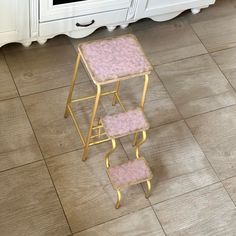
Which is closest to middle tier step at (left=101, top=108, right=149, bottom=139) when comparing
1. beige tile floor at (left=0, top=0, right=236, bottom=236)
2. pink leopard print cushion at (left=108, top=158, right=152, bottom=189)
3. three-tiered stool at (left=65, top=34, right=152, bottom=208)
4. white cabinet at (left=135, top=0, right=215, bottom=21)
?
three-tiered stool at (left=65, top=34, right=152, bottom=208)

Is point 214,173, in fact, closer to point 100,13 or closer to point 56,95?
point 56,95

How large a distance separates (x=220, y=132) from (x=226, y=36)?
726mm

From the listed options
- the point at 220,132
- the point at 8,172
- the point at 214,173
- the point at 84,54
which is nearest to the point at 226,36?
the point at 220,132

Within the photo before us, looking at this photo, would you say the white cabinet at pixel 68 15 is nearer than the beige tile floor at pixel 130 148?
No

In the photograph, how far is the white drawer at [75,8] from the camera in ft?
7.32

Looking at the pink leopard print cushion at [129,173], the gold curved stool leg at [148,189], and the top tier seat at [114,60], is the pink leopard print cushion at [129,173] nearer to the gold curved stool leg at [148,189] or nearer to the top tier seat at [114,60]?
the gold curved stool leg at [148,189]

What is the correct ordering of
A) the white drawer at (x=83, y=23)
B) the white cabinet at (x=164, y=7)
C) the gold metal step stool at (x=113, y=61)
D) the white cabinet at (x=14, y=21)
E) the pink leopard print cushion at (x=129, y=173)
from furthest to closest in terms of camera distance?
the white cabinet at (x=164, y=7) < the white drawer at (x=83, y=23) < the white cabinet at (x=14, y=21) < the pink leopard print cushion at (x=129, y=173) < the gold metal step stool at (x=113, y=61)

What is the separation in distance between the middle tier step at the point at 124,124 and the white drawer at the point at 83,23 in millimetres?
705

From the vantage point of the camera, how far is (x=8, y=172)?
6.60ft

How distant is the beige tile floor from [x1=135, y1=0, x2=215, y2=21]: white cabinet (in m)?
0.09

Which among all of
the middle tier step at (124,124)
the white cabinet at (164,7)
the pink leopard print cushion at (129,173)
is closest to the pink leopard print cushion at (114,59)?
the middle tier step at (124,124)

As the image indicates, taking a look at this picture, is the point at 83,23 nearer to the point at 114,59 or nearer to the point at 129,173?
the point at 114,59

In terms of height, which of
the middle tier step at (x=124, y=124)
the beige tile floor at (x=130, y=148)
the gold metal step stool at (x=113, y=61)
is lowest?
the beige tile floor at (x=130, y=148)

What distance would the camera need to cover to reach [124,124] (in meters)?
1.88
